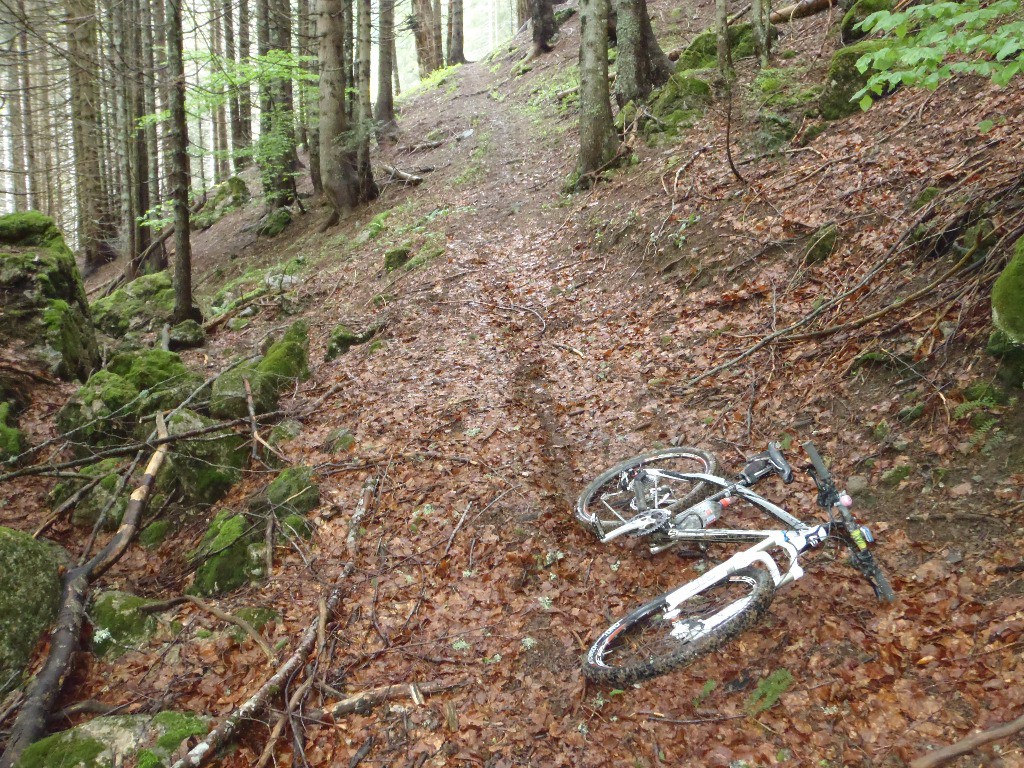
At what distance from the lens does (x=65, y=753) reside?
399 cm

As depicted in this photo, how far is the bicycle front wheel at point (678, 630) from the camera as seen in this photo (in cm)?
380

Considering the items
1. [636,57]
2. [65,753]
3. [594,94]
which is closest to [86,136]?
[594,94]

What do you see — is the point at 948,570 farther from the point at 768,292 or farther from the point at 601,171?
the point at 601,171

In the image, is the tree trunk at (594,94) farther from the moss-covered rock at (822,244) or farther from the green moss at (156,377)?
the green moss at (156,377)

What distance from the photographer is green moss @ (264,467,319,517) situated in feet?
20.4

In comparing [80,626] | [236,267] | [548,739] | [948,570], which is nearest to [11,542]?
[80,626]

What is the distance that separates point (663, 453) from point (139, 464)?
6270mm

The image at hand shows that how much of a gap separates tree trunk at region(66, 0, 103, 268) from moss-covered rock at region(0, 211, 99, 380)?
4217 millimetres

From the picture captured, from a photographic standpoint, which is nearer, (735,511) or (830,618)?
(830,618)

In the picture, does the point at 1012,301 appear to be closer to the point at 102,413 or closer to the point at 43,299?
the point at 102,413

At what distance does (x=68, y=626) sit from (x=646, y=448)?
214 inches

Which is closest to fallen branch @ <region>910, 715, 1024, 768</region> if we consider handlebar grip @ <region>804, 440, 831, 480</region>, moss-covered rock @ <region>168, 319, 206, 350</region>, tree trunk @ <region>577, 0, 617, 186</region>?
handlebar grip @ <region>804, 440, 831, 480</region>

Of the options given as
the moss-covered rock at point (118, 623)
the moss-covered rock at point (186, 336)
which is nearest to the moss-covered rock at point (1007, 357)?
the moss-covered rock at point (118, 623)

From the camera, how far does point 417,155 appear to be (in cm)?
1947
